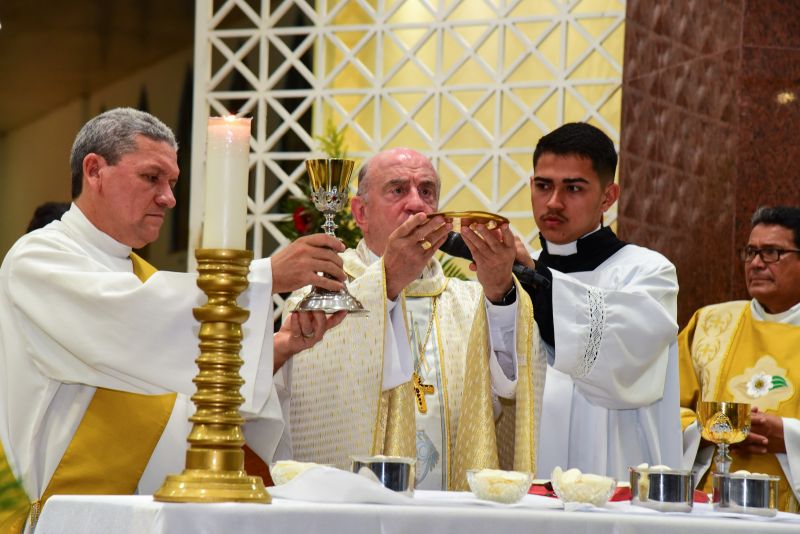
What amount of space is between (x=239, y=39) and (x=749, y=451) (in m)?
5.30

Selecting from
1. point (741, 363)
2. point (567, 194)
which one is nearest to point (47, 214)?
point (567, 194)

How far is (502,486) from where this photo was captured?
2.61 m

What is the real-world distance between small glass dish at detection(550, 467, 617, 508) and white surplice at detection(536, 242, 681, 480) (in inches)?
43.8

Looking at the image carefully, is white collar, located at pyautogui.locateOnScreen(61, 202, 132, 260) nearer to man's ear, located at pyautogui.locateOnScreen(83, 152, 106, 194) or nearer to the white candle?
man's ear, located at pyautogui.locateOnScreen(83, 152, 106, 194)

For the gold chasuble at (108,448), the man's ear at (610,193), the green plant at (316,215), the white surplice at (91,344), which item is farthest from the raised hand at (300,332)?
the green plant at (316,215)

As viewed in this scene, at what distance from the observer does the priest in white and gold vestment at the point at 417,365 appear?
372 cm

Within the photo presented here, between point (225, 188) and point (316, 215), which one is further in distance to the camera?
point (316, 215)

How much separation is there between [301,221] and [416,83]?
1.92 meters

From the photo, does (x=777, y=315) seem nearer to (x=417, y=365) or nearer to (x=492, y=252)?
(x=417, y=365)

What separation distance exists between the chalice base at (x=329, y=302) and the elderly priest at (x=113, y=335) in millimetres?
Answer: 32

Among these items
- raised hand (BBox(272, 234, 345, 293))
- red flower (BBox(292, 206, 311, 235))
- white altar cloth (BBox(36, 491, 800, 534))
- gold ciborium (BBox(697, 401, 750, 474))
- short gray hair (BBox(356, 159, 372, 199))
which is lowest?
white altar cloth (BBox(36, 491, 800, 534))

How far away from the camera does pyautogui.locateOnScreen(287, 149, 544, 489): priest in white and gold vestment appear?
3.72 meters

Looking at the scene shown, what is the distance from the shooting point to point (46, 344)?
3.26m

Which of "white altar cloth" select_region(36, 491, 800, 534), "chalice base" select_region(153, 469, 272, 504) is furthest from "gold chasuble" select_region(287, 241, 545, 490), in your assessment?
"chalice base" select_region(153, 469, 272, 504)
